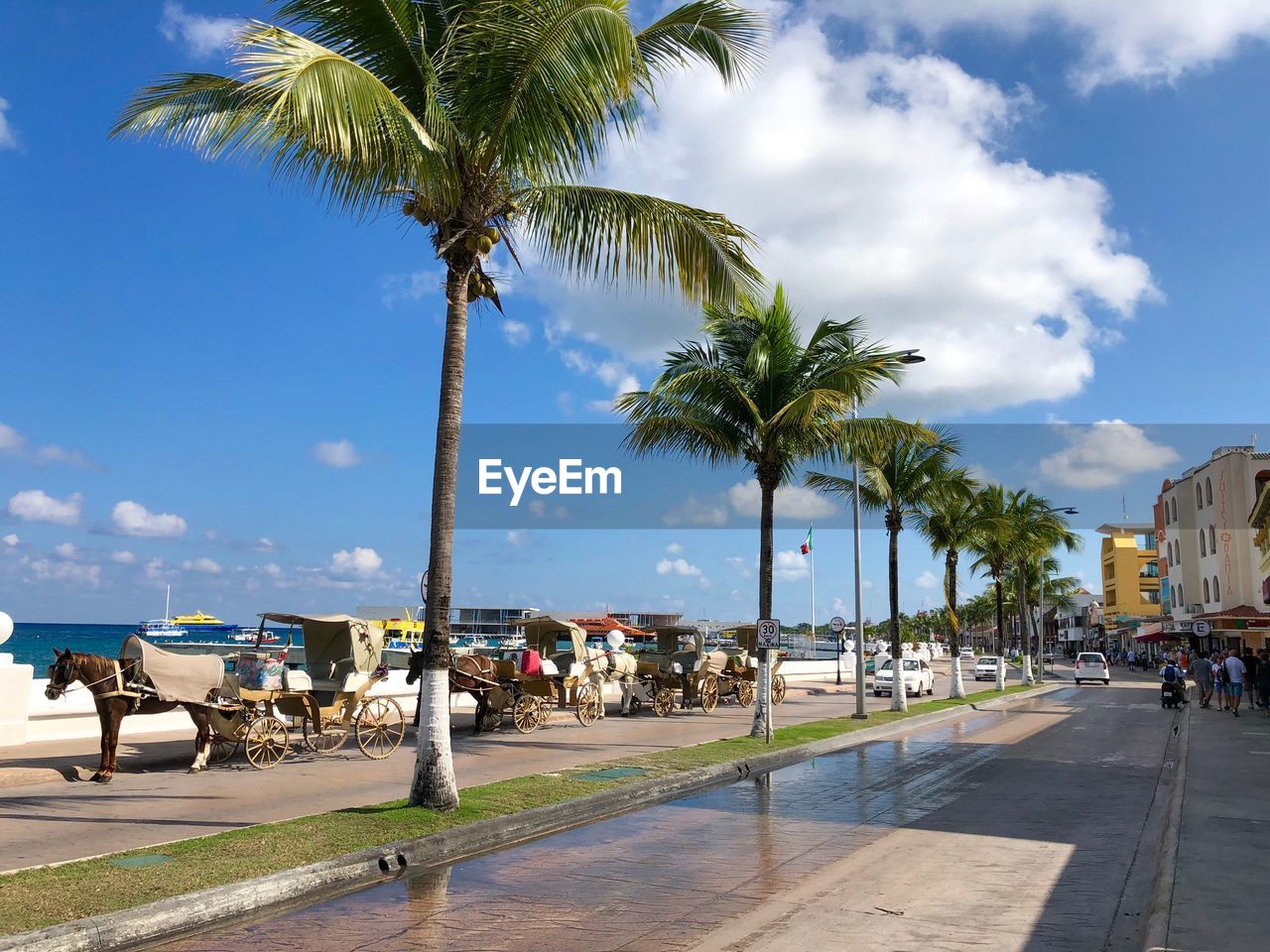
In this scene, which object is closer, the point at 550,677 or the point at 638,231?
the point at 638,231

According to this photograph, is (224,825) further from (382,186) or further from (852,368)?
(852,368)

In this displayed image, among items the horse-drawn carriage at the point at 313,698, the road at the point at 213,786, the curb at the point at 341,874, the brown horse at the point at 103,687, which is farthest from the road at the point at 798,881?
the brown horse at the point at 103,687

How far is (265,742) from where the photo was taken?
1525cm

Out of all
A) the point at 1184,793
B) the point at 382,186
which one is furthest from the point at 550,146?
the point at 1184,793

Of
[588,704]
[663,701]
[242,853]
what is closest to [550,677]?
[588,704]

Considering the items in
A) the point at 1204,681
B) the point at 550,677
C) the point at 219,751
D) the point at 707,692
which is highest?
the point at 550,677

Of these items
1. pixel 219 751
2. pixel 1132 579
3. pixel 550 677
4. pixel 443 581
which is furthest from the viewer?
pixel 1132 579

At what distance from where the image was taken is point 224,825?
35.2 feet

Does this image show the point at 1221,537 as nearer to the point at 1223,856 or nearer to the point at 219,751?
the point at 1223,856

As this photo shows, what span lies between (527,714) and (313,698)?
6.05m

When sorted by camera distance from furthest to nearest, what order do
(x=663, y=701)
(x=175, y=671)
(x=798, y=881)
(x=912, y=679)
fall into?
(x=912, y=679) → (x=663, y=701) → (x=175, y=671) → (x=798, y=881)

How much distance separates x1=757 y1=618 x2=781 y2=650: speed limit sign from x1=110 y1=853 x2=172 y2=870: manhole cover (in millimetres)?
12652

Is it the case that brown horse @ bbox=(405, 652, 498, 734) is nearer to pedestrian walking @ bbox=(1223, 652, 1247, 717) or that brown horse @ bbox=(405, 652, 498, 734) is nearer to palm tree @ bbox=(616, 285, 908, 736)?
palm tree @ bbox=(616, 285, 908, 736)

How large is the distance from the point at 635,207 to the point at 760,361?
9.49m
